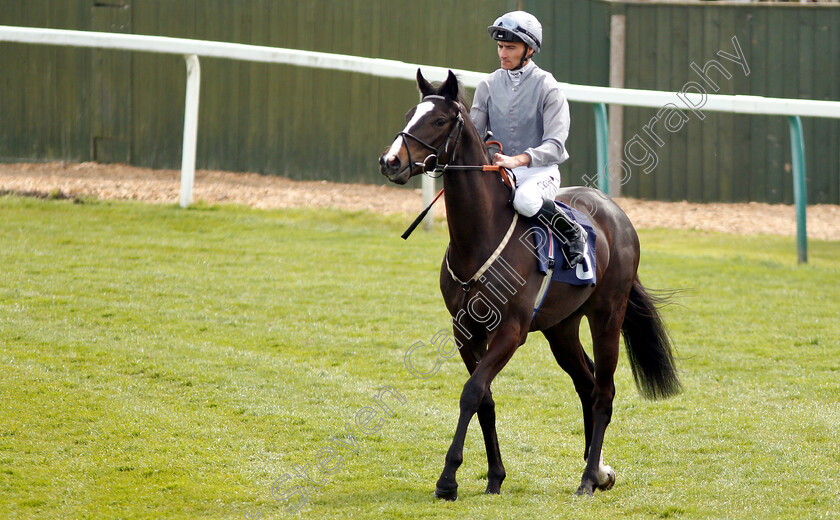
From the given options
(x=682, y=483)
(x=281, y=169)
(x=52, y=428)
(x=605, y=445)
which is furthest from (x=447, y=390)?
(x=281, y=169)

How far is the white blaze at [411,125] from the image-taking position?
402 centimetres

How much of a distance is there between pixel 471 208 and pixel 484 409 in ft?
3.07

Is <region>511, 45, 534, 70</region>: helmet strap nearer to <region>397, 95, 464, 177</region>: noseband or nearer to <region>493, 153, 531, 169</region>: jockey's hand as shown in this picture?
<region>493, 153, 531, 169</region>: jockey's hand

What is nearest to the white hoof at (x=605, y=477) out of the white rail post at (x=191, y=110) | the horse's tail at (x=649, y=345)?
the horse's tail at (x=649, y=345)

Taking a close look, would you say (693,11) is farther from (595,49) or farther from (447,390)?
(447,390)

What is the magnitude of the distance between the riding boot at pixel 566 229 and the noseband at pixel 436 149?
0.64 m

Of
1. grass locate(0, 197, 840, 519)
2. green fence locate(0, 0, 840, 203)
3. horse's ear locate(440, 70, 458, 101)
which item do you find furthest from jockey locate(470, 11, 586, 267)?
green fence locate(0, 0, 840, 203)

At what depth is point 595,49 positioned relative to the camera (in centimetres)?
1316

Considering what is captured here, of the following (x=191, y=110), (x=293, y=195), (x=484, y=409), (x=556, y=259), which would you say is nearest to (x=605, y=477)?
(x=484, y=409)

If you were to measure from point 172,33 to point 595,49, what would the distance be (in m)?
5.52

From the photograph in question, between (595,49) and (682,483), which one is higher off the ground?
(595,49)

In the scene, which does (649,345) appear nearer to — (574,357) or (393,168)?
(574,357)

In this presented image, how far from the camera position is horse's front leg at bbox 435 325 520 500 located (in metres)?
4.31

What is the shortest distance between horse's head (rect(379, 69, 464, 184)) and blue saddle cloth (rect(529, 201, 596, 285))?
0.68 metres
